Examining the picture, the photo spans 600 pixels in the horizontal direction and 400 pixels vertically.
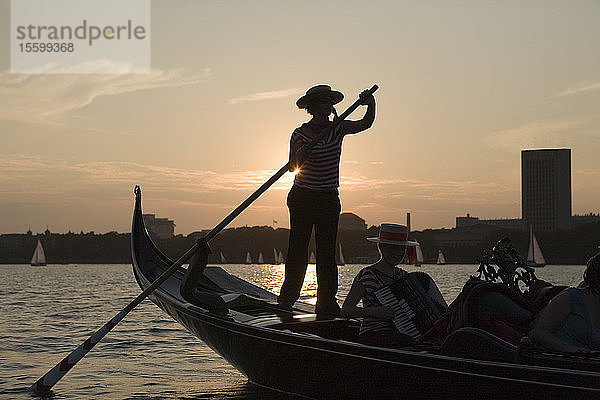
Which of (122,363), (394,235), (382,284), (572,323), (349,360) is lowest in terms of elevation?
(122,363)

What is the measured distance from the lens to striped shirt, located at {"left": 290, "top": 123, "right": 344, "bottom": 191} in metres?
5.47

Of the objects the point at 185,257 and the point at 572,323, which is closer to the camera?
the point at 572,323

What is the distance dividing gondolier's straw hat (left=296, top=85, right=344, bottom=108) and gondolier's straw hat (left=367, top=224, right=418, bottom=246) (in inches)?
47.7

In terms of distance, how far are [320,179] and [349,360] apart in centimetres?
133

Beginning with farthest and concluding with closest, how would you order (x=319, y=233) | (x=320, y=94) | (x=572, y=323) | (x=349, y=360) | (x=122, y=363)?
(x=122, y=363)
(x=319, y=233)
(x=320, y=94)
(x=349, y=360)
(x=572, y=323)

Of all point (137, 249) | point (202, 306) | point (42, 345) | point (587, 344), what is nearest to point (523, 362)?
point (587, 344)

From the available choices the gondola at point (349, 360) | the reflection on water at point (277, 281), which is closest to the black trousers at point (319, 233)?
the gondola at point (349, 360)

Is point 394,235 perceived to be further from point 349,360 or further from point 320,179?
point 320,179

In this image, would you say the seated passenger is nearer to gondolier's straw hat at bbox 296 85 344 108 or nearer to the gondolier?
the gondolier

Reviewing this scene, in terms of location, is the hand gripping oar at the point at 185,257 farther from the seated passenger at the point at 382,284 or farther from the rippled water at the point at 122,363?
the seated passenger at the point at 382,284

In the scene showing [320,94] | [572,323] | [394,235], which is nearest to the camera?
[572,323]

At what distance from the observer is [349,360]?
471 centimetres

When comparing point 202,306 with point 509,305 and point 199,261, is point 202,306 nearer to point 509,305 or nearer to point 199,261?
point 199,261

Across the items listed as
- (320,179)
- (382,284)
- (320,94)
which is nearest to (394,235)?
(382,284)
